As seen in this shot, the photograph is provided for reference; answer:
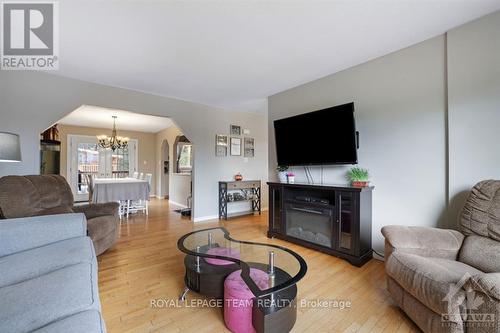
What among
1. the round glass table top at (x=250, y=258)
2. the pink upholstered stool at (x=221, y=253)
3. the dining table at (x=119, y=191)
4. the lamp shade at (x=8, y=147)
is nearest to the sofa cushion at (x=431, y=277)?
the round glass table top at (x=250, y=258)

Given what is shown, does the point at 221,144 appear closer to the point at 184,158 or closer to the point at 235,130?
the point at 235,130

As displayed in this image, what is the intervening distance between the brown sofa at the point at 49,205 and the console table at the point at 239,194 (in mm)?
2108

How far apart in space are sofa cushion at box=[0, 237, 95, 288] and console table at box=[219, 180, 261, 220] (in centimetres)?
318

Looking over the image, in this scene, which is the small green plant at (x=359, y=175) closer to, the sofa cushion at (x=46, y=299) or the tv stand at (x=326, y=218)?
the tv stand at (x=326, y=218)

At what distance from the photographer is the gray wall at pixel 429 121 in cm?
190

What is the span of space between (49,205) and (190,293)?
196cm

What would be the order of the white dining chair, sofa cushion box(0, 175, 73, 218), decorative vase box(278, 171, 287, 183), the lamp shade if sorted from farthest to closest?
the white dining chair, decorative vase box(278, 171, 287, 183), sofa cushion box(0, 175, 73, 218), the lamp shade

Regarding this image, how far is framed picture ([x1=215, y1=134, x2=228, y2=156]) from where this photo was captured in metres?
4.68

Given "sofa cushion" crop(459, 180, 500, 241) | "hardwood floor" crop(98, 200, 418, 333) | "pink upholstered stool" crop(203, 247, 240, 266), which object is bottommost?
"hardwood floor" crop(98, 200, 418, 333)

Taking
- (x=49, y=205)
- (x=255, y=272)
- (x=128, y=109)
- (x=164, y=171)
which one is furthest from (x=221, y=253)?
(x=164, y=171)

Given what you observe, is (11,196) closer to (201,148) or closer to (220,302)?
(220,302)

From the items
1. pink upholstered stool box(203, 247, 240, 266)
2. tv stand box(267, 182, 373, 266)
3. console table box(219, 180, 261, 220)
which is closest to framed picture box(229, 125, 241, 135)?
console table box(219, 180, 261, 220)

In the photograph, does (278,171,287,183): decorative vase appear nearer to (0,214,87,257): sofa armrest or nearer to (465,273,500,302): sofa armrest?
(465,273,500,302): sofa armrest

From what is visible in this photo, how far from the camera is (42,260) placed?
124 cm
